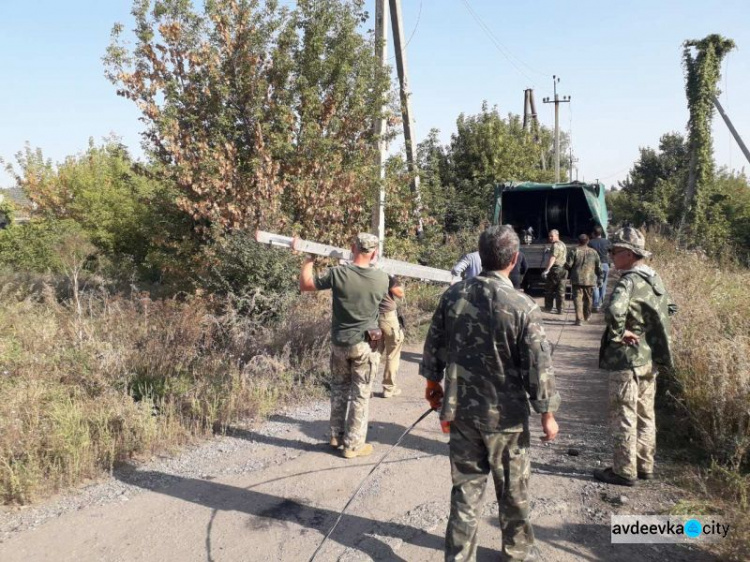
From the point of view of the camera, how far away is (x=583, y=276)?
366 inches

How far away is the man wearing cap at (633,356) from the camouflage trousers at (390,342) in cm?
256

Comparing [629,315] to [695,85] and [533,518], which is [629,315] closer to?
[533,518]

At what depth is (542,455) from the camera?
4488 mm

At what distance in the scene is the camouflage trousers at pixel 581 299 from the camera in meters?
9.55

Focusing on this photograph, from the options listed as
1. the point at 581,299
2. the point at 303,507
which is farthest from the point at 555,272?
the point at 303,507

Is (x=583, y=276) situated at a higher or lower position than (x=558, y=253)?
lower

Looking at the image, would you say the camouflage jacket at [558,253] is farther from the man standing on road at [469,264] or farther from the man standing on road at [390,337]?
the man standing on road at [390,337]

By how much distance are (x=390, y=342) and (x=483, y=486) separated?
327cm

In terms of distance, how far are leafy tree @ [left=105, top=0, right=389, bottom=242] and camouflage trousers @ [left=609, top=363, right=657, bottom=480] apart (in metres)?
5.39

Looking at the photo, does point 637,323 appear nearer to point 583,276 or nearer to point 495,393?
point 495,393

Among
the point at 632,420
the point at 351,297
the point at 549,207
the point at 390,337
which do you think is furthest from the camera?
the point at 549,207

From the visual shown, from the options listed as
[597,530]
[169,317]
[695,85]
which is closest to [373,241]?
[597,530]

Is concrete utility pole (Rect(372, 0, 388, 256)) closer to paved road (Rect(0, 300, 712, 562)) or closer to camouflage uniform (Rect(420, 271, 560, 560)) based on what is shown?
paved road (Rect(0, 300, 712, 562))

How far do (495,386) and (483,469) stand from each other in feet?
1.49
